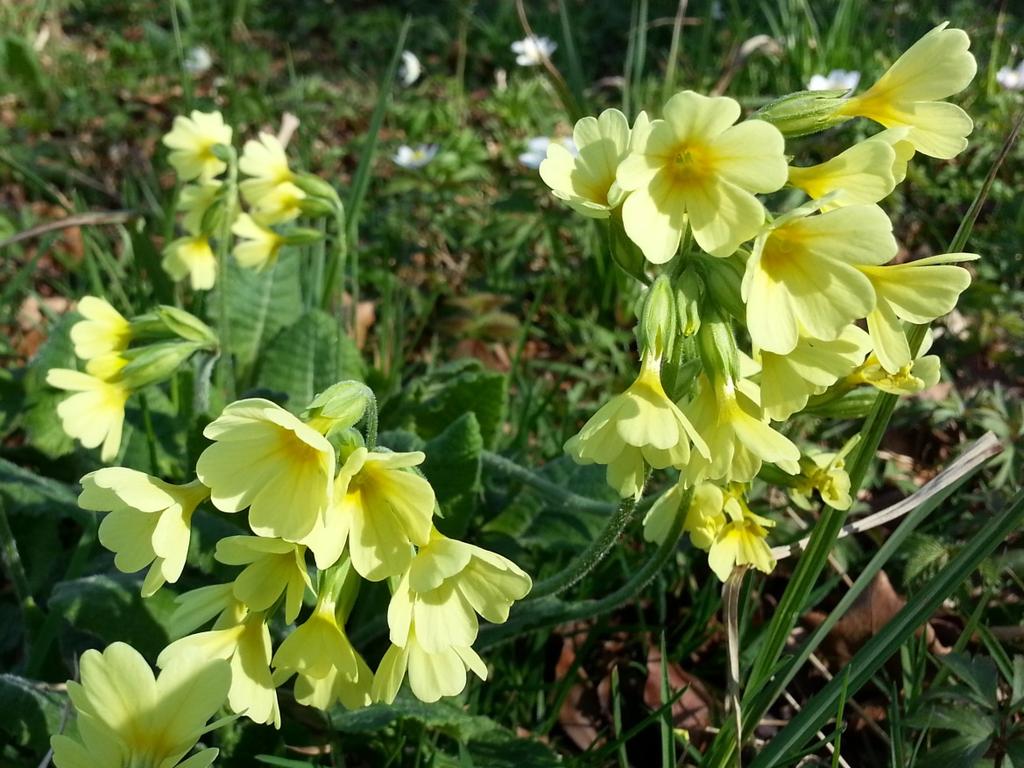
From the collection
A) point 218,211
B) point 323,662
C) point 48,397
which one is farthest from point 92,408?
point 323,662

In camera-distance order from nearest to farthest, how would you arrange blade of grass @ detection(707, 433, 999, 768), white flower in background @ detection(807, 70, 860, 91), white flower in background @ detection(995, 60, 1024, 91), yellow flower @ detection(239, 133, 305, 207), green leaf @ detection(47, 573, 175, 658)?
blade of grass @ detection(707, 433, 999, 768) < green leaf @ detection(47, 573, 175, 658) < yellow flower @ detection(239, 133, 305, 207) < white flower in background @ detection(995, 60, 1024, 91) < white flower in background @ detection(807, 70, 860, 91)

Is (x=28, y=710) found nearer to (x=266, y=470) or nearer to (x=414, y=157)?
(x=266, y=470)

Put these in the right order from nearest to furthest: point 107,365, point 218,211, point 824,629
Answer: point 824,629 < point 107,365 < point 218,211

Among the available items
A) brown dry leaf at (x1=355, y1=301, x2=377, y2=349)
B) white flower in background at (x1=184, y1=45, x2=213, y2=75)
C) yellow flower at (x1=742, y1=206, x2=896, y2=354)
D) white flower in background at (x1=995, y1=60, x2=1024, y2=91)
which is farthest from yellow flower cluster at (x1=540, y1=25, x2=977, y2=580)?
white flower in background at (x1=184, y1=45, x2=213, y2=75)

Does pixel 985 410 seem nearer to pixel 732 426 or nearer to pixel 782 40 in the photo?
pixel 732 426

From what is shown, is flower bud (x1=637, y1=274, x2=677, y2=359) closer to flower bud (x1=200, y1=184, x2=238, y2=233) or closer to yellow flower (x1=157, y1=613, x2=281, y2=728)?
yellow flower (x1=157, y1=613, x2=281, y2=728)

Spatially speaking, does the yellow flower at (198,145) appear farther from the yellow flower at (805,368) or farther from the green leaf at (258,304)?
the yellow flower at (805,368)

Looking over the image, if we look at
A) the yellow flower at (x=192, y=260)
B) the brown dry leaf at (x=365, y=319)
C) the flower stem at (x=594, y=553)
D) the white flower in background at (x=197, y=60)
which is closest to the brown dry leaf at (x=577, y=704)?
the flower stem at (x=594, y=553)
